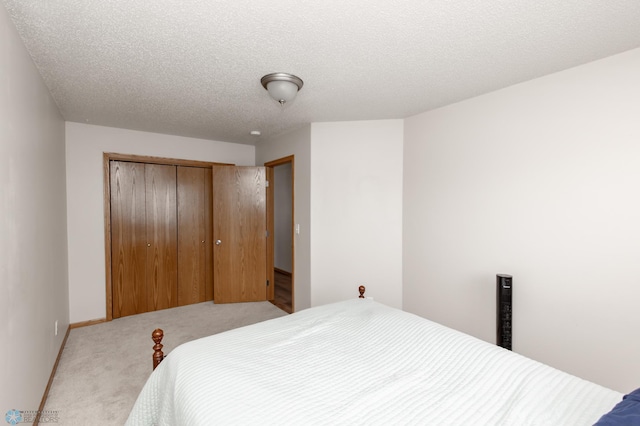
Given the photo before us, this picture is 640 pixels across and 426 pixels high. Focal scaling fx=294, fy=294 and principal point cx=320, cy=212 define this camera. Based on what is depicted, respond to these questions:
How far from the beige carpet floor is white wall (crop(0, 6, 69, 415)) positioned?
0.18 m

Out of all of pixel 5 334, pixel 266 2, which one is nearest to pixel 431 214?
pixel 266 2

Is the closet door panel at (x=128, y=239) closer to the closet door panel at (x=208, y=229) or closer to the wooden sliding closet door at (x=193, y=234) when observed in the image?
the wooden sliding closet door at (x=193, y=234)

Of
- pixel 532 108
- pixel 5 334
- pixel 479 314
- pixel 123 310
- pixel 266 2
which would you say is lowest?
pixel 123 310

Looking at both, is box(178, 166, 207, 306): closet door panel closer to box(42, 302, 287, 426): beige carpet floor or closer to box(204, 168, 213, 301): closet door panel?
box(204, 168, 213, 301): closet door panel

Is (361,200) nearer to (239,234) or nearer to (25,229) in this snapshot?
(239,234)

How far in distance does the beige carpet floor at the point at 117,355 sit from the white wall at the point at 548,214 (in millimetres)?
2437

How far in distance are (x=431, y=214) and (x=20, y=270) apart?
317 cm

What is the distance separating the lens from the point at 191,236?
13.7 ft

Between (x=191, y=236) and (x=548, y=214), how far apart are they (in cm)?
406

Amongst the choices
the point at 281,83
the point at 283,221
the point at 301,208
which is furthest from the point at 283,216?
the point at 281,83

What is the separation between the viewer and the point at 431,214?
305 cm

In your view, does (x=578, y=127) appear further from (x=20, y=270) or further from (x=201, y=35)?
(x=20, y=270)

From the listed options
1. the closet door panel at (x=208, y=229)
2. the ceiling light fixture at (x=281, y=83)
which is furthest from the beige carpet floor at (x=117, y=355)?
the ceiling light fixture at (x=281, y=83)

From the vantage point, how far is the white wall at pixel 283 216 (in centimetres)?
586
